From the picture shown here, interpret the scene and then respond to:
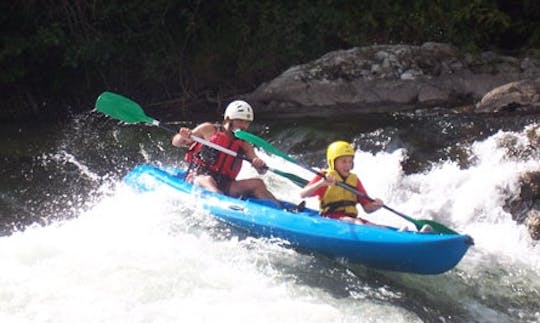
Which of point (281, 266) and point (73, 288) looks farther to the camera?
point (281, 266)

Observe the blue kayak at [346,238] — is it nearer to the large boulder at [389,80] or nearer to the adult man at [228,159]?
the adult man at [228,159]

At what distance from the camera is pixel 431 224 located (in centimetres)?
456

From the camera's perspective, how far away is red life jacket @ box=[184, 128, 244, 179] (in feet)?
18.0

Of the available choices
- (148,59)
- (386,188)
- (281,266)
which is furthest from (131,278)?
(148,59)

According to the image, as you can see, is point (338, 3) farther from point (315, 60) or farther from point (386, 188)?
point (386, 188)

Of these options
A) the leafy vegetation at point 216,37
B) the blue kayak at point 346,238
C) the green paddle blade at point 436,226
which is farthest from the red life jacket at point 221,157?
the leafy vegetation at point 216,37

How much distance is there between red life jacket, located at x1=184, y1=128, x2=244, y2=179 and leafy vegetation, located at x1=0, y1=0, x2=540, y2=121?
4.53m

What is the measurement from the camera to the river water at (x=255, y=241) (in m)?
3.86

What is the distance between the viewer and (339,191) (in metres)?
4.80

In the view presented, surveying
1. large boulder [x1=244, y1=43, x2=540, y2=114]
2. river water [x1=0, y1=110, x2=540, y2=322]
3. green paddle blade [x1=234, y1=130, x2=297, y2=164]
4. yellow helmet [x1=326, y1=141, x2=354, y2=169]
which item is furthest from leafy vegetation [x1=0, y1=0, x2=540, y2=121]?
yellow helmet [x1=326, y1=141, x2=354, y2=169]

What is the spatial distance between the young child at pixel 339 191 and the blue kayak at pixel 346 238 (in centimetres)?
15

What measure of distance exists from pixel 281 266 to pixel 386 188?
2180mm

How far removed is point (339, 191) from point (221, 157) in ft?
3.78

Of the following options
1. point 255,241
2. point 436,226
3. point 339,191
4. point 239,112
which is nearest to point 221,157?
point 239,112
